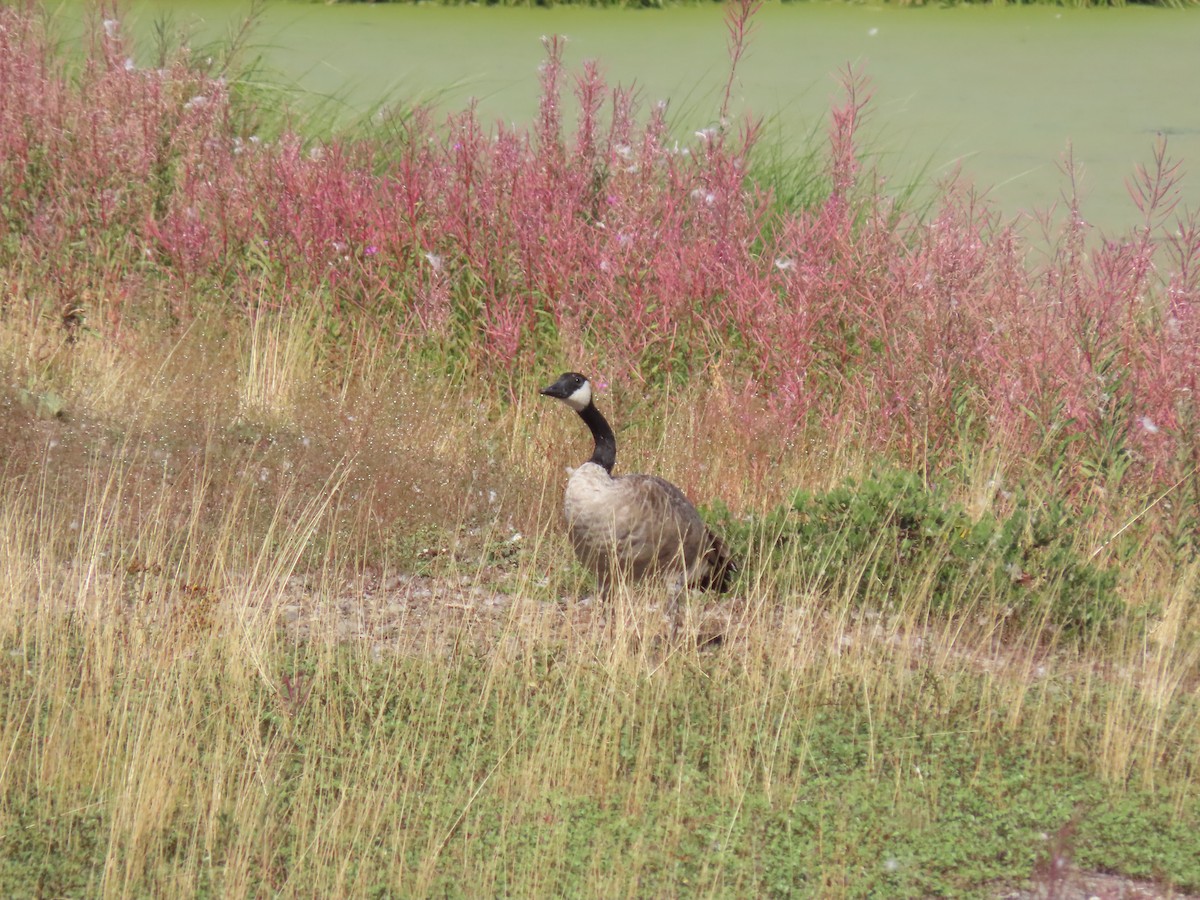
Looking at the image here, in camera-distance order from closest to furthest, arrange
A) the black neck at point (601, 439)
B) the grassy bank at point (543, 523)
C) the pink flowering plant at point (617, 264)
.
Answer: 1. the grassy bank at point (543, 523)
2. the black neck at point (601, 439)
3. the pink flowering plant at point (617, 264)

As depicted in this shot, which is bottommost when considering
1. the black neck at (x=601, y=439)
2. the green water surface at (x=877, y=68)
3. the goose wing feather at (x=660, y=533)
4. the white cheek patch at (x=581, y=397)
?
the goose wing feather at (x=660, y=533)

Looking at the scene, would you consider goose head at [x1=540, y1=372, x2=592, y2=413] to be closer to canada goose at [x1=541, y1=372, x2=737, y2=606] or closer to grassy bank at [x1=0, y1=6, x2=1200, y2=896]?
canada goose at [x1=541, y1=372, x2=737, y2=606]

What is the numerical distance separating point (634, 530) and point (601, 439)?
483mm

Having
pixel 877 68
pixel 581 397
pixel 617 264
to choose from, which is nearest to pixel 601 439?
pixel 581 397

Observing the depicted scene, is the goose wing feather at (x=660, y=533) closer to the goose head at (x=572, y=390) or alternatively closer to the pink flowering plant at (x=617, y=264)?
the goose head at (x=572, y=390)

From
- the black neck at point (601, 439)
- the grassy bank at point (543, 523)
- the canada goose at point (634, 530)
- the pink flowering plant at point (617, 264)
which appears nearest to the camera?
the grassy bank at point (543, 523)

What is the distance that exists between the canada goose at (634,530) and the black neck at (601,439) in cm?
4

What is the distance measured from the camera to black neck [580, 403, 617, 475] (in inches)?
213

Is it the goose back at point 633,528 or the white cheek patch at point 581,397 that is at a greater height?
the white cheek patch at point 581,397

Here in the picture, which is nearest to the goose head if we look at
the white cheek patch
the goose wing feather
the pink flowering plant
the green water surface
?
the white cheek patch

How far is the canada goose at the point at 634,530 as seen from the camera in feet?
16.8

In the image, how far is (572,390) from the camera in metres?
5.48

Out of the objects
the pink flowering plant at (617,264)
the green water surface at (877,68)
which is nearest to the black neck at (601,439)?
the pink flowering plant at (617,264)

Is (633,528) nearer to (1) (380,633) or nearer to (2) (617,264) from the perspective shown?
(1) (380,633)
